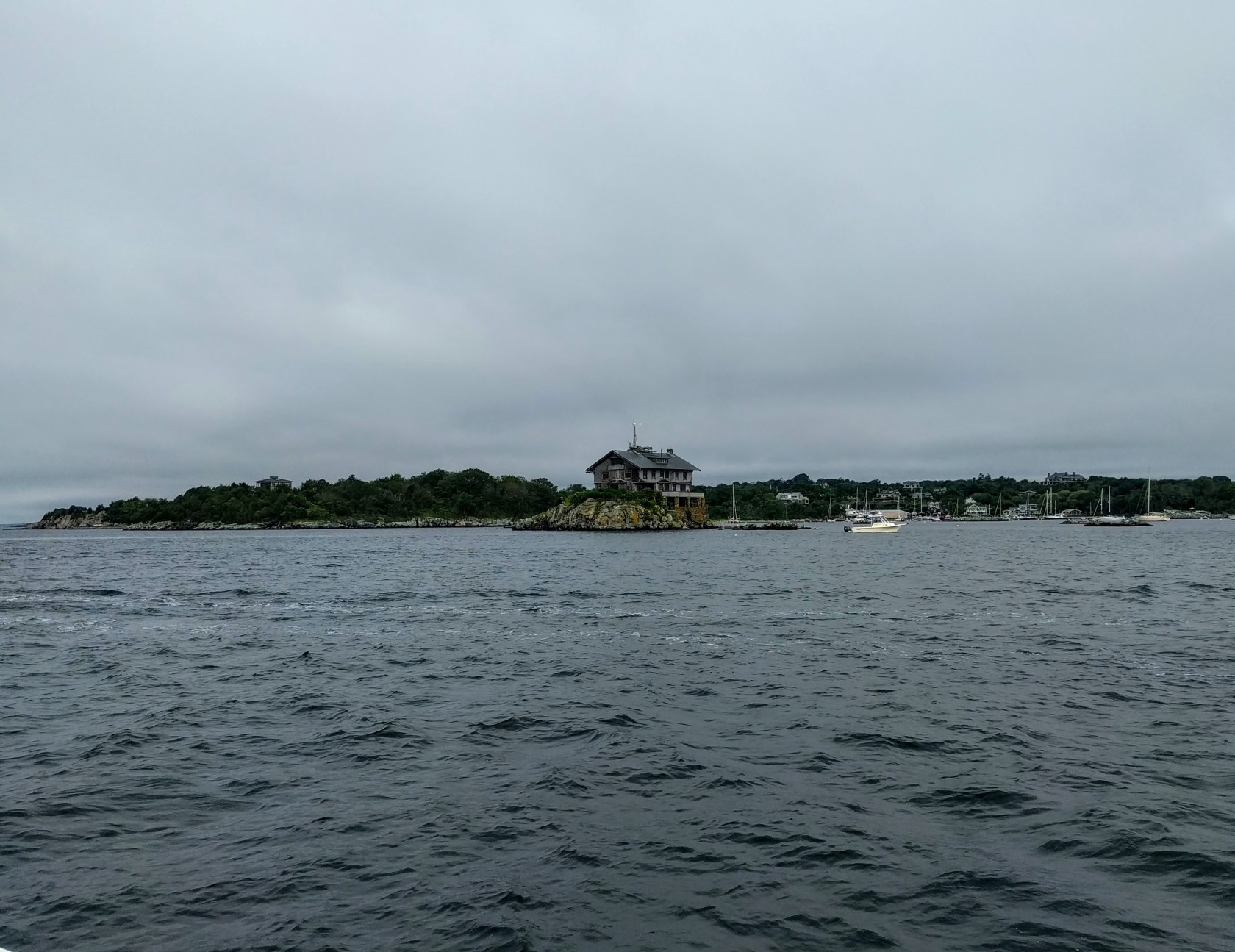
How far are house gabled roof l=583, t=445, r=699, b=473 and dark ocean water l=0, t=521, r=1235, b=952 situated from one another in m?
117

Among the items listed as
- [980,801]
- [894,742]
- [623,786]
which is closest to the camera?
[980,801]

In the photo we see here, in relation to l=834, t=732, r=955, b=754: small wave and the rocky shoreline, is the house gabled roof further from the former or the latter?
l=834, t=732, r=955, b=754: small wave

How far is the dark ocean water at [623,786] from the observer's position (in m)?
8.23

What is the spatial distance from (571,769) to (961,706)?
9142mm

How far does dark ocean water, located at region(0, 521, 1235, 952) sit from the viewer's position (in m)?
8.23

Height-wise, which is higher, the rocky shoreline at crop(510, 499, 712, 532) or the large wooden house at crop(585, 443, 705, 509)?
the large wooden house at crop(585, 443, 705, 509)

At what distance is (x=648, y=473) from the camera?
150 m

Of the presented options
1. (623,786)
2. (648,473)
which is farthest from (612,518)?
(623,786)

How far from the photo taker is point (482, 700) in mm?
17922

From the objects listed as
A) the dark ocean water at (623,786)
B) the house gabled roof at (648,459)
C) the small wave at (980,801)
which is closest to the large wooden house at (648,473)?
the house gabled roof at (648,459)

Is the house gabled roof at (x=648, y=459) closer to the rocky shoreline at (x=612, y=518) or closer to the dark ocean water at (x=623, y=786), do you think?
the rocky shoreline at (x=612, y=518)

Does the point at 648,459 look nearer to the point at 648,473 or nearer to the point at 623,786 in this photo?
the point at 648,473

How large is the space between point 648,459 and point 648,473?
10.5 feet

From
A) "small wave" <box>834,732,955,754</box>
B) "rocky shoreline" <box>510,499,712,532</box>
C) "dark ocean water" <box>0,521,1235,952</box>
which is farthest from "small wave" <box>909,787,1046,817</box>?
"rocky shoreline" <box>510,499,712,532</box>
